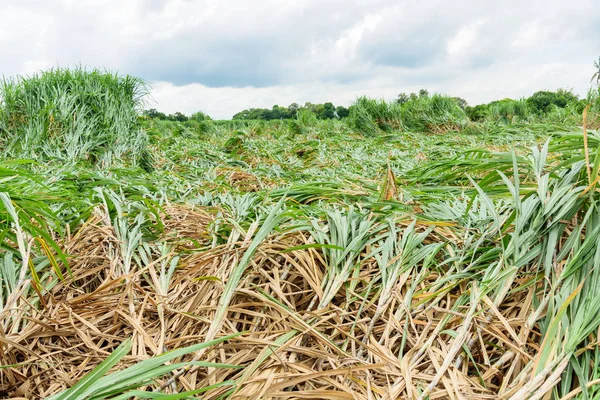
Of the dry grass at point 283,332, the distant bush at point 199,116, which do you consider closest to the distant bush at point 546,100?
the distant bush at point 199,116

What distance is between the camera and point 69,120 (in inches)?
151

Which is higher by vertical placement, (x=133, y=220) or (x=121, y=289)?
(x=133, y=220)

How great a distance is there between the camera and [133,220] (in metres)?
1.42

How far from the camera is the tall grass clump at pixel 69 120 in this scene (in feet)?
12.0

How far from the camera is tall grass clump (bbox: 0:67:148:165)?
12.0ft

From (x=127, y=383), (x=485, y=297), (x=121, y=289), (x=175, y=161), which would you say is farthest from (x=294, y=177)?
(x=127, y=383)

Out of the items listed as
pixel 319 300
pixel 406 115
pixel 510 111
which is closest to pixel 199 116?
pixel 406 115

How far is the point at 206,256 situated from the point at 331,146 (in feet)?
14.7

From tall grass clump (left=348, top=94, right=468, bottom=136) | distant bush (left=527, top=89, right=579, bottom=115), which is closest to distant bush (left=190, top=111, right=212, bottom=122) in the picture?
tall grass clump (left=348, top=94, right=468, bottom=136)

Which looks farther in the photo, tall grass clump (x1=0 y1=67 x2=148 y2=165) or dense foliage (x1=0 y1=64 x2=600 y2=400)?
tall grass clump (x1=0 y1=67 x2=148 y2=165)

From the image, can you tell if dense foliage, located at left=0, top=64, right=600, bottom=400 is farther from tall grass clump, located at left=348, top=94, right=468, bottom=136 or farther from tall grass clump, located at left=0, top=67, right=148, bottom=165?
tall grass clump, located at left=348, top=94, right=468, bottom=136

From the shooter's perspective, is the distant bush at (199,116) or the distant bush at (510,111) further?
the distant bush at (199,116)

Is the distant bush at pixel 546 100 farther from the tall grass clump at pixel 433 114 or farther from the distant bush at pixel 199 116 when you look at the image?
the distant bush at pixel 199 116

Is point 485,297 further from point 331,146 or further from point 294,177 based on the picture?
point 331,146
